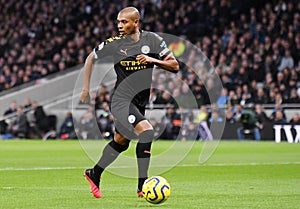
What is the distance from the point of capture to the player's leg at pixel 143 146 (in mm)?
9625

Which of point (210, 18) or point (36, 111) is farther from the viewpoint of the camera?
point (210, 18)

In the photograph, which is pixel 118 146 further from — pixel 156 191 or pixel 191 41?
pixel 191 41

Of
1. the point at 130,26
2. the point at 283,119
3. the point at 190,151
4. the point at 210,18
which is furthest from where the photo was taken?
the point at 210,18

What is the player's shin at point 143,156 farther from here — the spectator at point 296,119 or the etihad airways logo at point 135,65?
the spectator at point 296,119

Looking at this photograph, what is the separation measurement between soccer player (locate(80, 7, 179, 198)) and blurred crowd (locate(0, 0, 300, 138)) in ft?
54.9

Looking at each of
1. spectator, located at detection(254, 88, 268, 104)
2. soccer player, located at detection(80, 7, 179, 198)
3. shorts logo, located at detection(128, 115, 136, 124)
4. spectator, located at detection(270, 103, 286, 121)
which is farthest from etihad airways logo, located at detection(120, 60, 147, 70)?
spectator, located at detection(254, 88, 268, 104)

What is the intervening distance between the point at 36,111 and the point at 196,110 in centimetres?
653

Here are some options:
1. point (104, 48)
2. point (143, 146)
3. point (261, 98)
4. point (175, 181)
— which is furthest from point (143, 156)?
point (261, 98)

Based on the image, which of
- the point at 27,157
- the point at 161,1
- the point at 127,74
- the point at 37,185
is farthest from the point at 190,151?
the point at 161,1

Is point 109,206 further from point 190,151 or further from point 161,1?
point 161,1

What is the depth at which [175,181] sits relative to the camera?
12.6 m

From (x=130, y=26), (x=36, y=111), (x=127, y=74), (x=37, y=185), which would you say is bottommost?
(x=36, y=111)

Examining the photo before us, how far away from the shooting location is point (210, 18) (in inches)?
1289

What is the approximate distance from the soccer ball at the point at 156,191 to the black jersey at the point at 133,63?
1.28 meters
